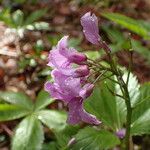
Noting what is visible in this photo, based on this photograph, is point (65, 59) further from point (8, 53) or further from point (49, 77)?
point (8, 53)

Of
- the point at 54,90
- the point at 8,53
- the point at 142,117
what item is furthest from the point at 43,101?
the point at 8,53

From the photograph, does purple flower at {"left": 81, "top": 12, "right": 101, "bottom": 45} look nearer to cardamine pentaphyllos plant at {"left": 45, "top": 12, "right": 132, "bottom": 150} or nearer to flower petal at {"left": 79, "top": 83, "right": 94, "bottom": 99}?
cardamine pentaphyllos plant at {"left": 45, "top": 12, "right": 132, "bottom": 150}

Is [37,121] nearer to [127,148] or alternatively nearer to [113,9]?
[127,148]

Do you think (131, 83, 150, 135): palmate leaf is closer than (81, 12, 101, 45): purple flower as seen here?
No

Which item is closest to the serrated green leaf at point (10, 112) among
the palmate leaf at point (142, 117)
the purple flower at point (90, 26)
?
the palmate leaf at point (142, 117)

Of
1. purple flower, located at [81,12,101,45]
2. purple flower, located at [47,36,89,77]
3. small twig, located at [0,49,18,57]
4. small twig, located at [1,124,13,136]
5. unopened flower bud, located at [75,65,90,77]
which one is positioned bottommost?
small twig, located at [1,124,13,136]

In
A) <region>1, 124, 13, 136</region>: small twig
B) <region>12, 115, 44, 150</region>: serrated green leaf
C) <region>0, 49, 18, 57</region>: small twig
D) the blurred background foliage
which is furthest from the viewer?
<region>0, 49, 18, 57</region>: small twig

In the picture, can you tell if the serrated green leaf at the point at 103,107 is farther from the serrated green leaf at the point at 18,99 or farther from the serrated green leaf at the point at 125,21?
the serrated green leaf at the point at 125,21

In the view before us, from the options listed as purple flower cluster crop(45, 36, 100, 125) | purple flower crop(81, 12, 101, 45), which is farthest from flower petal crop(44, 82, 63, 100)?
purple flower crop(81, 12, 101, 45)
